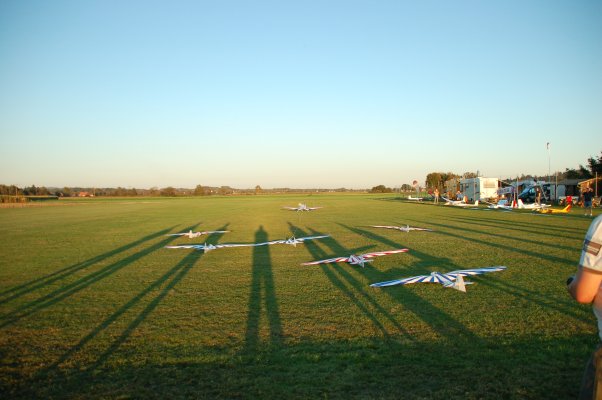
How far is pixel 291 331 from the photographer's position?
5793mm

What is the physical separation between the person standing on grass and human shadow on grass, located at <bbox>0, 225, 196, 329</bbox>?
8.31 m

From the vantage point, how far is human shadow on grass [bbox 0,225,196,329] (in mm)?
6992

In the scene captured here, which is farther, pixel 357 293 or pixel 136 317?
pixel 357 293

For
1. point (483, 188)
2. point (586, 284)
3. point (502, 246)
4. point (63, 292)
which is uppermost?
point (483, 188)

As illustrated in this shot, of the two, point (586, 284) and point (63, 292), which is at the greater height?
point (586, 284)

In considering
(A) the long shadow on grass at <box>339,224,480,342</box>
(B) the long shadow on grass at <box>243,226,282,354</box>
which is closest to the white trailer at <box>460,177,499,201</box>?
(B) the long shadow on grass at <box>243,226,282,354</box>

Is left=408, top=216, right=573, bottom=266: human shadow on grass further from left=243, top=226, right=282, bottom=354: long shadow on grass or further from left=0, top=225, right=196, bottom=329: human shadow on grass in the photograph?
left=0, top=225, right=196, bottom=329: human shadow on grass

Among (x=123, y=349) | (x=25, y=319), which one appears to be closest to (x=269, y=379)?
(x=123, y=349)

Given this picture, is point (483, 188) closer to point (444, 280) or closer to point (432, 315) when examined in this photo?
point (444, 280)

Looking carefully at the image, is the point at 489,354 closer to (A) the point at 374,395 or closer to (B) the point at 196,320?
(A) the point at 374,395

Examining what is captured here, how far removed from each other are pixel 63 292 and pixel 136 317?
3.27m

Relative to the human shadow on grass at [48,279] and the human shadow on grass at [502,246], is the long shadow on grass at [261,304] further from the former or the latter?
the human shadow on grass at [502,246]

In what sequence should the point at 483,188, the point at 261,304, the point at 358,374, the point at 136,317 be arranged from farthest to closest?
the point at 483,188, the point at 261,304, the point at 136,317, the point at 358,374

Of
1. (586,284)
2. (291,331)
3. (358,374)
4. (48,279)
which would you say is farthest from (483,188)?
(586,284)
